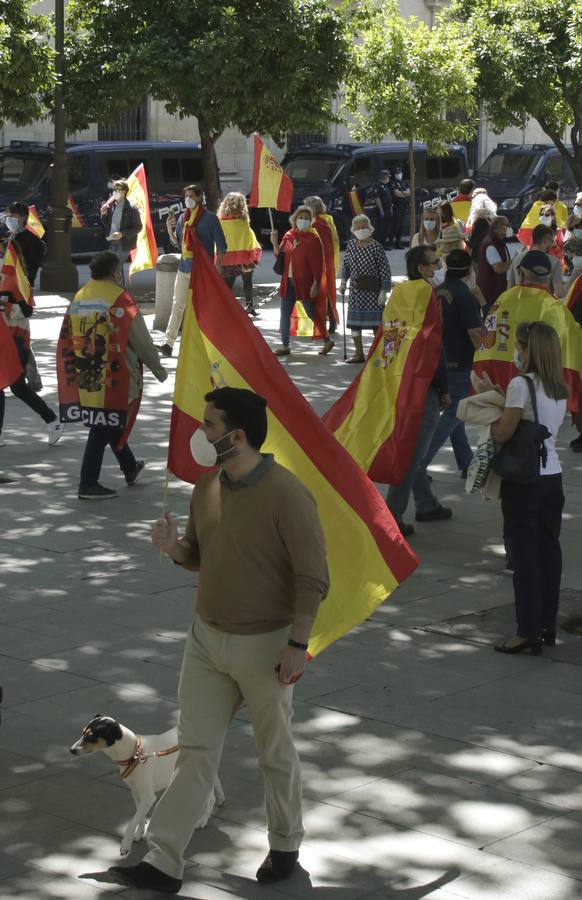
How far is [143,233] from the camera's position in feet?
63.9

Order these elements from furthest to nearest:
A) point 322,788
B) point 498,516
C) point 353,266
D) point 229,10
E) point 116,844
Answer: point 229,10 → point 353,266 → point 498,516 → point 322,788 → point 116,844

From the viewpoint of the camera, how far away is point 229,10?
22453 millimetres

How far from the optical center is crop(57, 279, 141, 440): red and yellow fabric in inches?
425

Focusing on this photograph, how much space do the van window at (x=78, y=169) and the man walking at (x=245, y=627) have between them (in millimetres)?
23637

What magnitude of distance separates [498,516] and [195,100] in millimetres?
13410

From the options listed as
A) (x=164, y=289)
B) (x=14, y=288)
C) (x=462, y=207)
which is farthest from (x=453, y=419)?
(x=462, y=207)

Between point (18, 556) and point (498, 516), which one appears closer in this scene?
point (18, 556)

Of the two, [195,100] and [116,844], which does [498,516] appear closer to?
[116,844]

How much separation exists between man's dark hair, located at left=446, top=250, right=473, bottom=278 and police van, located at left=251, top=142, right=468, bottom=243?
20.0 meters

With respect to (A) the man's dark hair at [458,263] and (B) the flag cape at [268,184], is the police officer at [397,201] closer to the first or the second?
(B) the flag cape at [268,184]

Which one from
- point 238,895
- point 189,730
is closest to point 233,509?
point 189,730

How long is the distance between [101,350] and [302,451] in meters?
4.97

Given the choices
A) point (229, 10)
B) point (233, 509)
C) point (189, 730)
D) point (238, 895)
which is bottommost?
point (238, 895)

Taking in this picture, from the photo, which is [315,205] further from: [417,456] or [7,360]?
[417,456]
